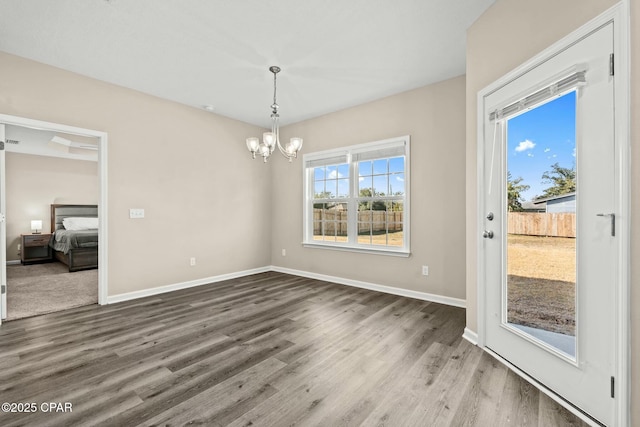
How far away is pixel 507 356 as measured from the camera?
2.08m

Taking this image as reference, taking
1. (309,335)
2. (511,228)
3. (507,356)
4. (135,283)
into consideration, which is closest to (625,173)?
(511,228)

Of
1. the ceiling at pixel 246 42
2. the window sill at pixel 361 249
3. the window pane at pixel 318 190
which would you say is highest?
the ceiling at pixel 246 42

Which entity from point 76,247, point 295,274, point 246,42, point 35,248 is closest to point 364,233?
point 295,274

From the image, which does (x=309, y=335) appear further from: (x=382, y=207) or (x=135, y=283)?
(x=135, y=283)

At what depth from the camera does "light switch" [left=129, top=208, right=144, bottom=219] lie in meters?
3.73

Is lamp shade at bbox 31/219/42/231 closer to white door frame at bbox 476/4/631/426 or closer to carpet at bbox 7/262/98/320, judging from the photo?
carpet at bbox 7/262/98/320

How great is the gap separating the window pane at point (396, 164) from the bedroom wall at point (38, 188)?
6436mm

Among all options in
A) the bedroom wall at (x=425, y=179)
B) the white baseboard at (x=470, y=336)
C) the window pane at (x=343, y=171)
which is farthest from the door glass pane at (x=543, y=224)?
the window pane at (x=343, y=171)

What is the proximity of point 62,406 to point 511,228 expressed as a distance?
315 centimetres

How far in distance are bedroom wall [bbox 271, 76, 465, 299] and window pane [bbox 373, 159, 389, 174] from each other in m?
0.35

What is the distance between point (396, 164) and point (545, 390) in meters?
2.95

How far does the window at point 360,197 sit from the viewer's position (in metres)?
3.99

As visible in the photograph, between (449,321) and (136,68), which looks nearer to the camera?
(449,321)

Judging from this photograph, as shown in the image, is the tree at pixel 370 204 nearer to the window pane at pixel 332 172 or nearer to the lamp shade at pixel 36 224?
the window pane at pixel 332 172
